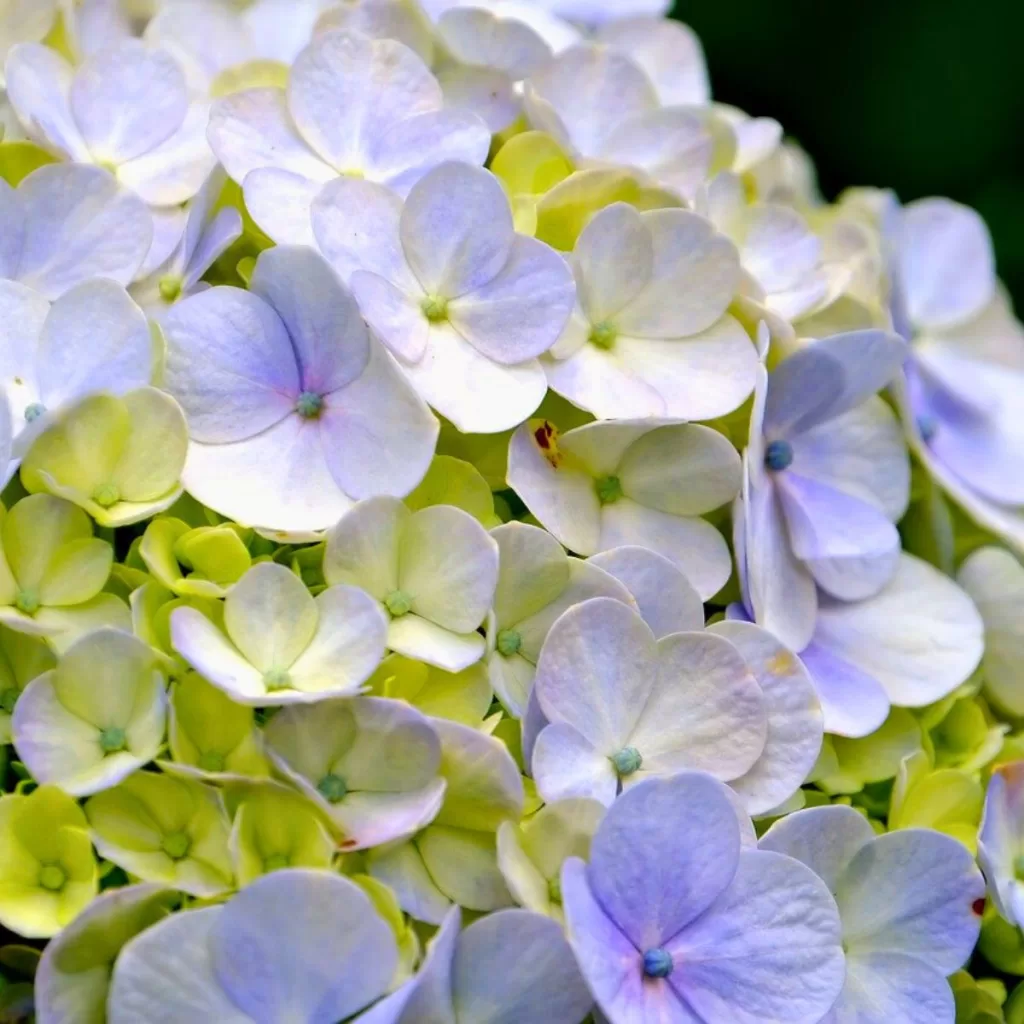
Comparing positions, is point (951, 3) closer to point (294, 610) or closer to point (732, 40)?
point (732, 40)

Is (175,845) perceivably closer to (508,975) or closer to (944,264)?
(508,975)

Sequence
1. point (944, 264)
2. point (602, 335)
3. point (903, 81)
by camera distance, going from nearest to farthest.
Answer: point (602, 335) < point (944, 264) < point (903, 81)

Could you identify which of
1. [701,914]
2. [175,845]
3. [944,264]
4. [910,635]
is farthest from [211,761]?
[944,264]

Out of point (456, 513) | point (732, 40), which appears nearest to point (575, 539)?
point (456, 513)

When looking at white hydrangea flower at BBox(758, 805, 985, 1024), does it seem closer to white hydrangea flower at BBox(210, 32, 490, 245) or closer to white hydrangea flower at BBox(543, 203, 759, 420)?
white hydrangea flower at BBox(543, 203, 759, 420)

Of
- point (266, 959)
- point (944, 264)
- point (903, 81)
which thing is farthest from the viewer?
point (903, 81)

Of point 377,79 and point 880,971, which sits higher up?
point 377,79

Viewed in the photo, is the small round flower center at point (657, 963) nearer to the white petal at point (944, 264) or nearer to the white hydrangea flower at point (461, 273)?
the white hydrangea flower at point (461, 273)

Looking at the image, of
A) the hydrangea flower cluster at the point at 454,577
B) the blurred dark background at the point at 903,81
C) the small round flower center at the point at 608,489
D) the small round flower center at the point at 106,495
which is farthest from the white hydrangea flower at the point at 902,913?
the blurred dark background at the point at 903,81
